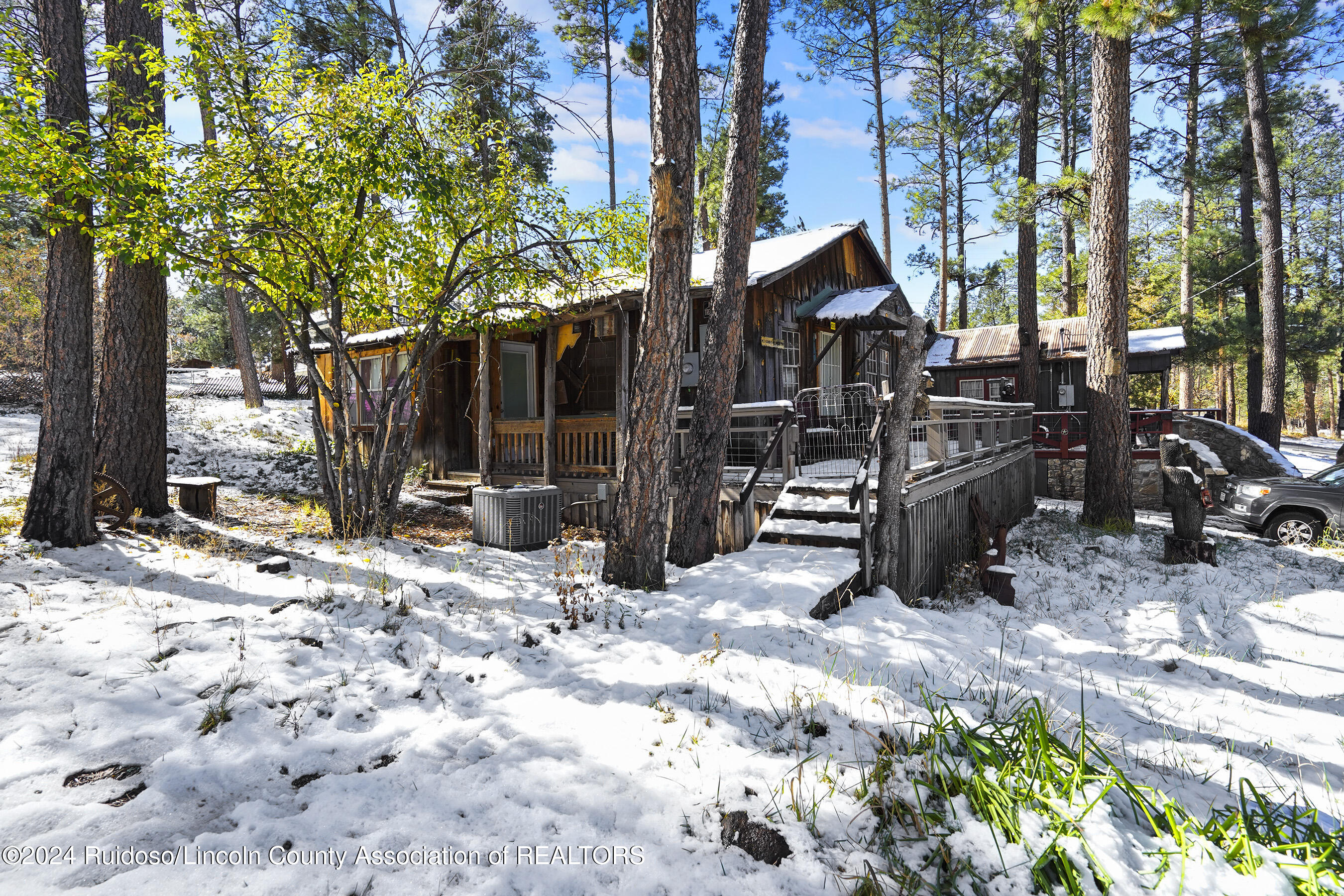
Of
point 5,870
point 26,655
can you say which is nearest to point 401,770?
point 5,870

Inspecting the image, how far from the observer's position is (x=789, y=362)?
1177 cm

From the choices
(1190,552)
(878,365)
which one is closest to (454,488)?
(878,365)

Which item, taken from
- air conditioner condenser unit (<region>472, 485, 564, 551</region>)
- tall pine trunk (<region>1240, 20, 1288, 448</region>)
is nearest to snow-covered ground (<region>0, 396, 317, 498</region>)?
air conditioner condenser unit (<region>472, 485, 564, 551</region>)

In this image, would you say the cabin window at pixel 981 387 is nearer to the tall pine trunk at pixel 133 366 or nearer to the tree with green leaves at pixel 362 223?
the tree with green leaves at pixel 362 223

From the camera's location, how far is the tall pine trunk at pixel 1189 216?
18.3 m

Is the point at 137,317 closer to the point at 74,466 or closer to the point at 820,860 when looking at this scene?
the point at 74,466

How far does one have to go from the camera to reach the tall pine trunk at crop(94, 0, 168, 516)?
7.01m

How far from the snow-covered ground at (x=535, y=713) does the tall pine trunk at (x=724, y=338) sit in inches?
24.5

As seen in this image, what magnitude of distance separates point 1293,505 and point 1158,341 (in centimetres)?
1164

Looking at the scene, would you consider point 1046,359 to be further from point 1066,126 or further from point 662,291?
point 662,291

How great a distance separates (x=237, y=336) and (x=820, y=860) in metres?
20.4

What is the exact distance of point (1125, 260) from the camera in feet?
31.6

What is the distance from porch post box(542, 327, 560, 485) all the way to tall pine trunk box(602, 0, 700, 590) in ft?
13.9

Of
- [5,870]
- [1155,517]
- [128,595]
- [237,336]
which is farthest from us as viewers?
[237,336]
